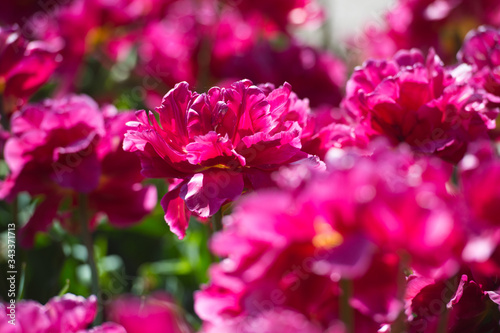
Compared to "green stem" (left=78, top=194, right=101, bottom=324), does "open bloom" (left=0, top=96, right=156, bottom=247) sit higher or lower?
higher

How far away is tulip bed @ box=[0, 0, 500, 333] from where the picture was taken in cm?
31

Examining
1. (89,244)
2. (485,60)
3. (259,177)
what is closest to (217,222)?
(259,177)

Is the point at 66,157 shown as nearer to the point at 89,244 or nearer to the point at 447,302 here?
the point at 89,244

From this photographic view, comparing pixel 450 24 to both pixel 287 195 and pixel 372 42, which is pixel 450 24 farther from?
pixel 287 195

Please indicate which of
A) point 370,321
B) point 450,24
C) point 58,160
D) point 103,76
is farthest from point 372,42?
point 370,321

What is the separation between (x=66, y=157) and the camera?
0.61 metres

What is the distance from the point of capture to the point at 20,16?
44.0 inches

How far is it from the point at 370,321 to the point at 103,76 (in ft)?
3.19

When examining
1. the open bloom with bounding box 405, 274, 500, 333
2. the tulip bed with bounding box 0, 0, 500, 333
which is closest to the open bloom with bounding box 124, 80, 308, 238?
the tulip bed with bounding box 0, 0, 500, 333

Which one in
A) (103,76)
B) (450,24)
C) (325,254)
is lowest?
(103,76)

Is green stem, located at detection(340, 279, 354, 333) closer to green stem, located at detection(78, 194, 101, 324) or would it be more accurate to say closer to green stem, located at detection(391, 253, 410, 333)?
green stem, located at detection(391, 253, 410, 333)

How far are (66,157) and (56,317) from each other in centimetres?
25

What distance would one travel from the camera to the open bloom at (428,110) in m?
0.51

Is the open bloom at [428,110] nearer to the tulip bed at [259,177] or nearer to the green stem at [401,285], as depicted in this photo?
the tulip bed at [259,177]
